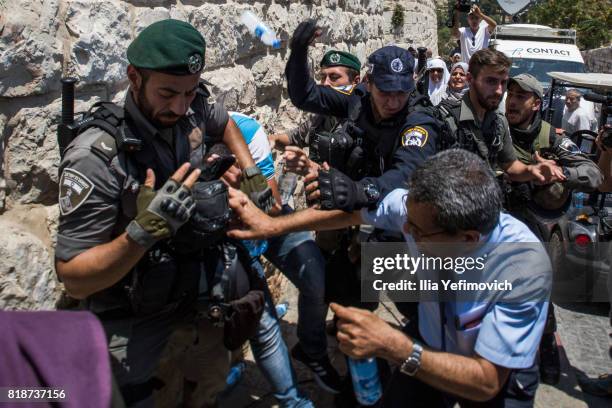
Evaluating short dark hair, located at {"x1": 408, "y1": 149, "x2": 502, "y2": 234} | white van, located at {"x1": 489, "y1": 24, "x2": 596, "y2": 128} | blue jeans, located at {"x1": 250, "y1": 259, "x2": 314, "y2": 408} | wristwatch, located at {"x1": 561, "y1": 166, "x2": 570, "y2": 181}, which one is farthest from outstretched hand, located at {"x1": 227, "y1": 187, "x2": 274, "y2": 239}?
white van, located at {"x1": 489, "y1": 24, "x2": 596, "y2": 128}

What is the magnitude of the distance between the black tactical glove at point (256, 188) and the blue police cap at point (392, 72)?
855 millimetres

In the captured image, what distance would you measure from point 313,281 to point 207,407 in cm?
81

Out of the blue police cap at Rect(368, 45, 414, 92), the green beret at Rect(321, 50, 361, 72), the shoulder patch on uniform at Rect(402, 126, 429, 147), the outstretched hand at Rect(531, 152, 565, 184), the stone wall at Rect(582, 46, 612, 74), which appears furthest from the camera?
the stone wall at Rect(582, 46, 612, 74)

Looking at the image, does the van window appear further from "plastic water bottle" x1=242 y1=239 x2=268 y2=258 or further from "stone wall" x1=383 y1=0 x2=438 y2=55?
"plastic water bottle" x1=242 y1=239 x2=268 y2=258

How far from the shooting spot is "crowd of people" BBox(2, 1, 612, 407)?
1.97 meters

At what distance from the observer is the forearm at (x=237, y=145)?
271cm

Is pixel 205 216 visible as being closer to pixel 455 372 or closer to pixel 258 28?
pixel 455 372

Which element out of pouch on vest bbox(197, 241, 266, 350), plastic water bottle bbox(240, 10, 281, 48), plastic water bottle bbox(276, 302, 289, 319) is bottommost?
plastic water bottle bbox(276, 302, 289, 319)

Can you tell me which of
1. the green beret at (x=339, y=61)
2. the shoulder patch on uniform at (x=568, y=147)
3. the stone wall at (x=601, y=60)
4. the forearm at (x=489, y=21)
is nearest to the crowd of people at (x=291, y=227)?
the shoulder patch on uniform at (x=568, y=147)

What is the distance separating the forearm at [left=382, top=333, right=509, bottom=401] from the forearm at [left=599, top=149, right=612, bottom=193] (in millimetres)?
2272

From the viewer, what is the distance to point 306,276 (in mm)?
3070

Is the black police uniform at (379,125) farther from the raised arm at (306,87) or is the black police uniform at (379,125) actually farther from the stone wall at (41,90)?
the stone wall at (41,90)

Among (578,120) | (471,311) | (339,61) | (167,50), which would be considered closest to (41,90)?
(167,50)

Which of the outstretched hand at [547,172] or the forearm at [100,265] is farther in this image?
the outstretched hand at [547,172]
